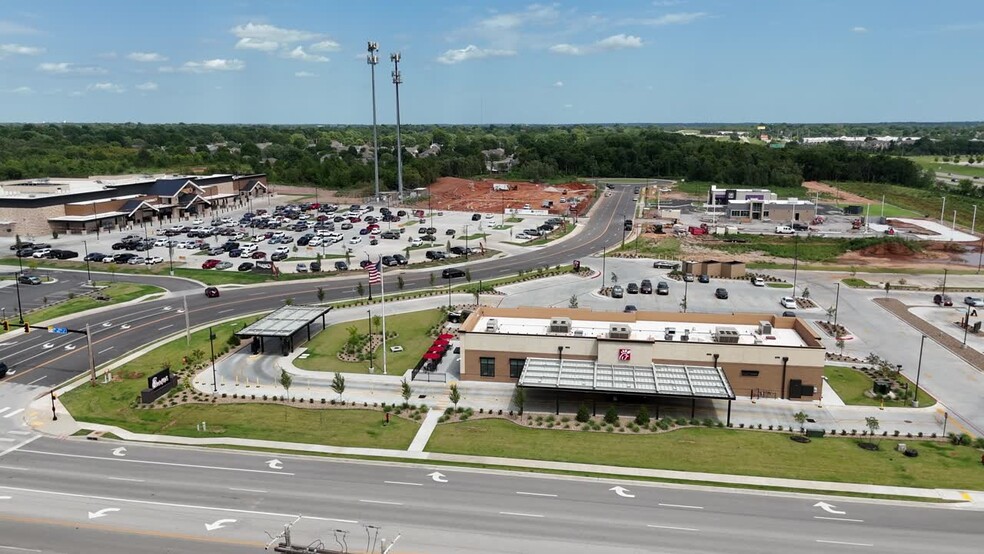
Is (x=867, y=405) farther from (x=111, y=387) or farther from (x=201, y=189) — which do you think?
(x=201, y=189)

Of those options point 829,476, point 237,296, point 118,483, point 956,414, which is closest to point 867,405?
point 956,414

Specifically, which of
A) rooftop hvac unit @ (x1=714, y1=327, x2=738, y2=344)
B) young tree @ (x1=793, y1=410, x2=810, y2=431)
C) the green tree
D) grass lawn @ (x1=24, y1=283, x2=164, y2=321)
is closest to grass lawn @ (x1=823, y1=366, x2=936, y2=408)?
young tree @ (x1=793, y1=410, x2=810, y2=431)

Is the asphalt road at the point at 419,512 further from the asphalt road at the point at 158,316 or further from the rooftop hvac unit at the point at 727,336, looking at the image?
the asphalt road at the point at 158,316

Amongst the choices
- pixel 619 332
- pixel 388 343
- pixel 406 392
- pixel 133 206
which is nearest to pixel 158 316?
pixel 388 343

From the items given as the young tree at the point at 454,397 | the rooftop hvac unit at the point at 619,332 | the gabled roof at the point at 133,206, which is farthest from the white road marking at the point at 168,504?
the gabled roof at the point at 133,206

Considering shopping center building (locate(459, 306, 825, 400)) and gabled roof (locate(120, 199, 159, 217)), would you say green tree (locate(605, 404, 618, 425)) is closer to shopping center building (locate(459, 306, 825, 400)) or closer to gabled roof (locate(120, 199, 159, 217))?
shopping center building (locate(459, 306, 825, 400))

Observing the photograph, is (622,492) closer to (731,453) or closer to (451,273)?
(731,453)

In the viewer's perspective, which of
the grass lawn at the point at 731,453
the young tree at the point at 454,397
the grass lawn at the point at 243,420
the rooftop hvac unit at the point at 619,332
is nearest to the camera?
the grass lawn at the point at 731,453
